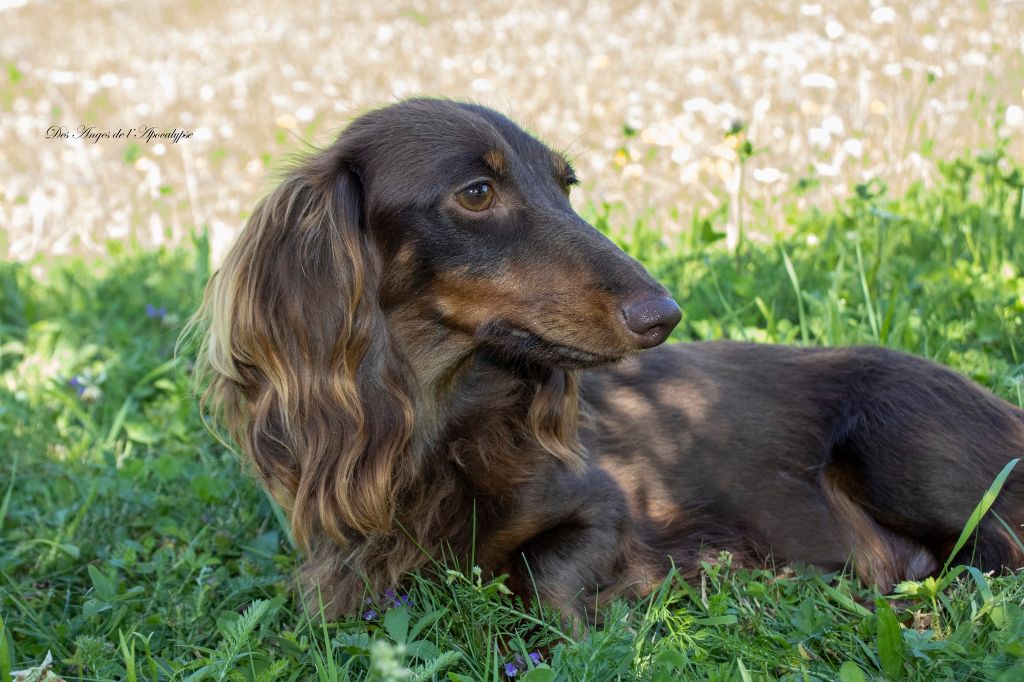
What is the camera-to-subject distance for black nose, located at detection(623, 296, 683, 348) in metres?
2.04

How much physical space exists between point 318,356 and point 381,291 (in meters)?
0.20

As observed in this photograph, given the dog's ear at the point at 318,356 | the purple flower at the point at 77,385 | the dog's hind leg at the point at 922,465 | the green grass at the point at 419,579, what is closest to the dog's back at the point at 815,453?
the dog's hind leg at the point at 922,465

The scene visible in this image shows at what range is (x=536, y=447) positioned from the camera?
245 cm

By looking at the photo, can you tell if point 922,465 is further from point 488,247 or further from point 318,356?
point 318,356

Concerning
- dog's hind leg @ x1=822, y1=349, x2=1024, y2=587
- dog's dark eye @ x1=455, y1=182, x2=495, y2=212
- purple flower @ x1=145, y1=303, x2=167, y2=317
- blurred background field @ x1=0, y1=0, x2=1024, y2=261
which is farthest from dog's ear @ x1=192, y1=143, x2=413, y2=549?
purple flower @ x1=145, y1=303, x2=167, y2=317

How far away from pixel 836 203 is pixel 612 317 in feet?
9.31

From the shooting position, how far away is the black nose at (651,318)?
6.68ft

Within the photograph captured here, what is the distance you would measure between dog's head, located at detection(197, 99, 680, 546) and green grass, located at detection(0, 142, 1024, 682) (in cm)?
36

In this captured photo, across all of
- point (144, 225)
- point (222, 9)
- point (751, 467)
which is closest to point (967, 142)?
point (751, 467)

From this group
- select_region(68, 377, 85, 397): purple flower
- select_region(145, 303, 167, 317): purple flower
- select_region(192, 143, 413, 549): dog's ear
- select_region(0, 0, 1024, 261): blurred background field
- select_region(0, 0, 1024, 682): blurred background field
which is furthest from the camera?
select_region(0, 0, 1024, 261): blurred background field

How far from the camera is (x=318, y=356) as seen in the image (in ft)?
7.45

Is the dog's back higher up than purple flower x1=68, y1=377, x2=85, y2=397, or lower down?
higher up

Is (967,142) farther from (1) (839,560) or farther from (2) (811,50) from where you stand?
(1) (839,560)

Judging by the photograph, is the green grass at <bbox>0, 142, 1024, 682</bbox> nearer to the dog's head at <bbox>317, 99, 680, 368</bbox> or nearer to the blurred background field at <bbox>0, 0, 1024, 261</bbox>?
the blurred background field at <bbox>0, 0, 1024, 261</bbox>
